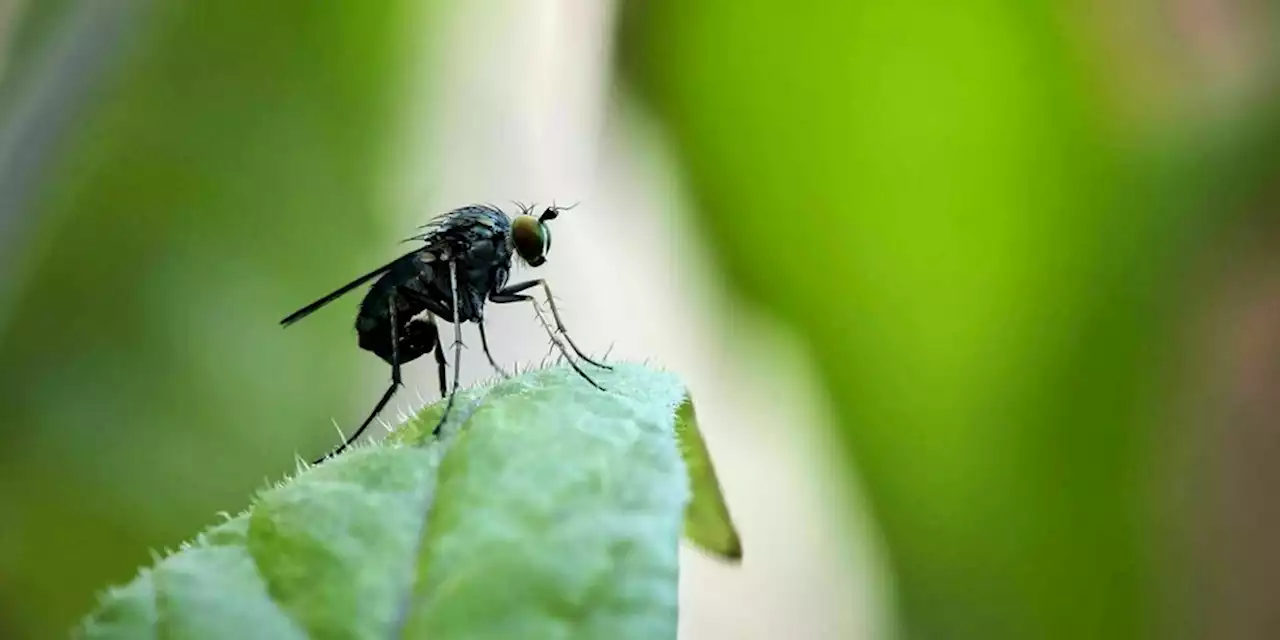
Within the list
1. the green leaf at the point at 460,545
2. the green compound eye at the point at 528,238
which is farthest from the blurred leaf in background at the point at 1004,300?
the green leaf at the point at 460,545

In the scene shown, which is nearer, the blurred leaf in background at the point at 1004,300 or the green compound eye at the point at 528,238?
the blurred leaf in background at the point at 1004,300

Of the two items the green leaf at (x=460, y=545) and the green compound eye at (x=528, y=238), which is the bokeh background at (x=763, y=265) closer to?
the green compound eye at (x=528, y=238)

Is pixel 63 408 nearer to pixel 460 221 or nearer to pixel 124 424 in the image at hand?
pixel 124 424

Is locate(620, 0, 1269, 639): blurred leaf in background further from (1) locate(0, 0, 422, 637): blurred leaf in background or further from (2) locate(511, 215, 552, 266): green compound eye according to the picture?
(1) locate(0, 0, 422, 637): blurred leaf in background

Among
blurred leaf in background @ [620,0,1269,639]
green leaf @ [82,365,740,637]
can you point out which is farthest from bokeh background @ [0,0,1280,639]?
green leaf @ [82,365,740,637]

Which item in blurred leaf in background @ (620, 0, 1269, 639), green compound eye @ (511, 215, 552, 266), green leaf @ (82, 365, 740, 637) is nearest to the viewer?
green leaf @ (82, 365, 740, 637)

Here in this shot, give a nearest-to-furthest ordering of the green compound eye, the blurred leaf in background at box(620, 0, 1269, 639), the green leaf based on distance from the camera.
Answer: the green leaf → the blurred leaf in background at box(620, 0, 1269, 639) → the green compound eye

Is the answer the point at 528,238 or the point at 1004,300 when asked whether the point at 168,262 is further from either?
the point at 1004,300

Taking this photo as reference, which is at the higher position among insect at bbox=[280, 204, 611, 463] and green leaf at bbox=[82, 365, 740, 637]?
green leaf at bbox=[82, 365, 740, 637]
